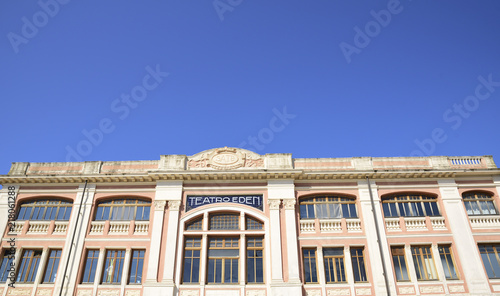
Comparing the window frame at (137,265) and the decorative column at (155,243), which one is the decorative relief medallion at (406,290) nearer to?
the decorative column at (155,243)

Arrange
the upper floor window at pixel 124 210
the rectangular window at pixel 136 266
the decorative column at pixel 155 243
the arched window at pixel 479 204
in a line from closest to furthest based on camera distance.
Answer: the decorative column at pixel 155 243 < the rectangular window at pixel 136 266 < the arched window at pixel 479 204 < the upper floor window at pixel 124 210

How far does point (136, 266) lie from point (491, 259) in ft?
68.1

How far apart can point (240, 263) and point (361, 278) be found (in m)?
7.01

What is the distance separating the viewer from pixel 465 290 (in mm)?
20156

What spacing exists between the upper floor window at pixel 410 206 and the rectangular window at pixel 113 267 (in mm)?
16388

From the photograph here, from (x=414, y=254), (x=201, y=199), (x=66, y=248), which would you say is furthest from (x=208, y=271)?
(x=414, y=254)

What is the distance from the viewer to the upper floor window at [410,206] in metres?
22.7

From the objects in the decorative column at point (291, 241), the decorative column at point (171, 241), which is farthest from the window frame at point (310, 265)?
the decorative column at point (171, 241)

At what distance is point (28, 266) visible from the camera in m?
21.5

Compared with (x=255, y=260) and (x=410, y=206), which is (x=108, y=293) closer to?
(x=255, y=260)

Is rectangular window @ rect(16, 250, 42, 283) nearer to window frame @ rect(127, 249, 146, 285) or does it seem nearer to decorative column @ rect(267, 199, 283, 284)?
window frame @ rect(127, 249, 146, 285)

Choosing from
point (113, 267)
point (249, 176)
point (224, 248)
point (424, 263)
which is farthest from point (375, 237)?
point (113, 267)

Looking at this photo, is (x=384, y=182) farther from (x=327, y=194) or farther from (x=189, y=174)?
(x=189, y=174)

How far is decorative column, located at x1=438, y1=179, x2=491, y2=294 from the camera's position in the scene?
2023cm
